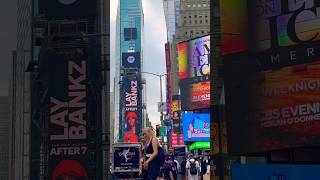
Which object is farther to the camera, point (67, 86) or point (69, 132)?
point (67, 86)

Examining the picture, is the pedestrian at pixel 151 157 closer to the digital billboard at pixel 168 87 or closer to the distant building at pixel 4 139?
the distant building at pixel 4 139

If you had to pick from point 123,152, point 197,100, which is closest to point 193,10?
point 197,100

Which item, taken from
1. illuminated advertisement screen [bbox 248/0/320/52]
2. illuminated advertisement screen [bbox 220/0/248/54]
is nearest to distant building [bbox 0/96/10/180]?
illuminated advertisement screen [bbox 220/0/248/54]

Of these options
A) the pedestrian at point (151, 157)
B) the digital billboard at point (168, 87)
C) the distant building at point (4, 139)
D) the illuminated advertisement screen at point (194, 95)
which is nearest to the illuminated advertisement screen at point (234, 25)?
the pedestrian at point (151, 157)

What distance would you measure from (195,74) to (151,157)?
112 feet

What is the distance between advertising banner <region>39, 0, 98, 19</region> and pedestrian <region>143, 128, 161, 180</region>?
5.64m

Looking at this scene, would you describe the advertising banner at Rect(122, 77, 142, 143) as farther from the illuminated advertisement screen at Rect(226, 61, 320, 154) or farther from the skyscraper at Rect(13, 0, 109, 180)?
the illuminated advertisement screen at Rect(226, 61, 320, 154)

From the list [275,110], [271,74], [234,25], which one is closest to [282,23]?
[271,74]

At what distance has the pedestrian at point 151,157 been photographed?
957 centimetres

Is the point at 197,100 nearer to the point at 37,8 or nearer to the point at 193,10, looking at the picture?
the point at 37,8

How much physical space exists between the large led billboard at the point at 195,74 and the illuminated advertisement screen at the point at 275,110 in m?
31.0

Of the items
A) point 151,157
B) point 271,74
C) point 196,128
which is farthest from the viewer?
point 196,128

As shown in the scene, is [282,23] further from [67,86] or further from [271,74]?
[67,86]

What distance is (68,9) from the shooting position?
14625 millimetres
